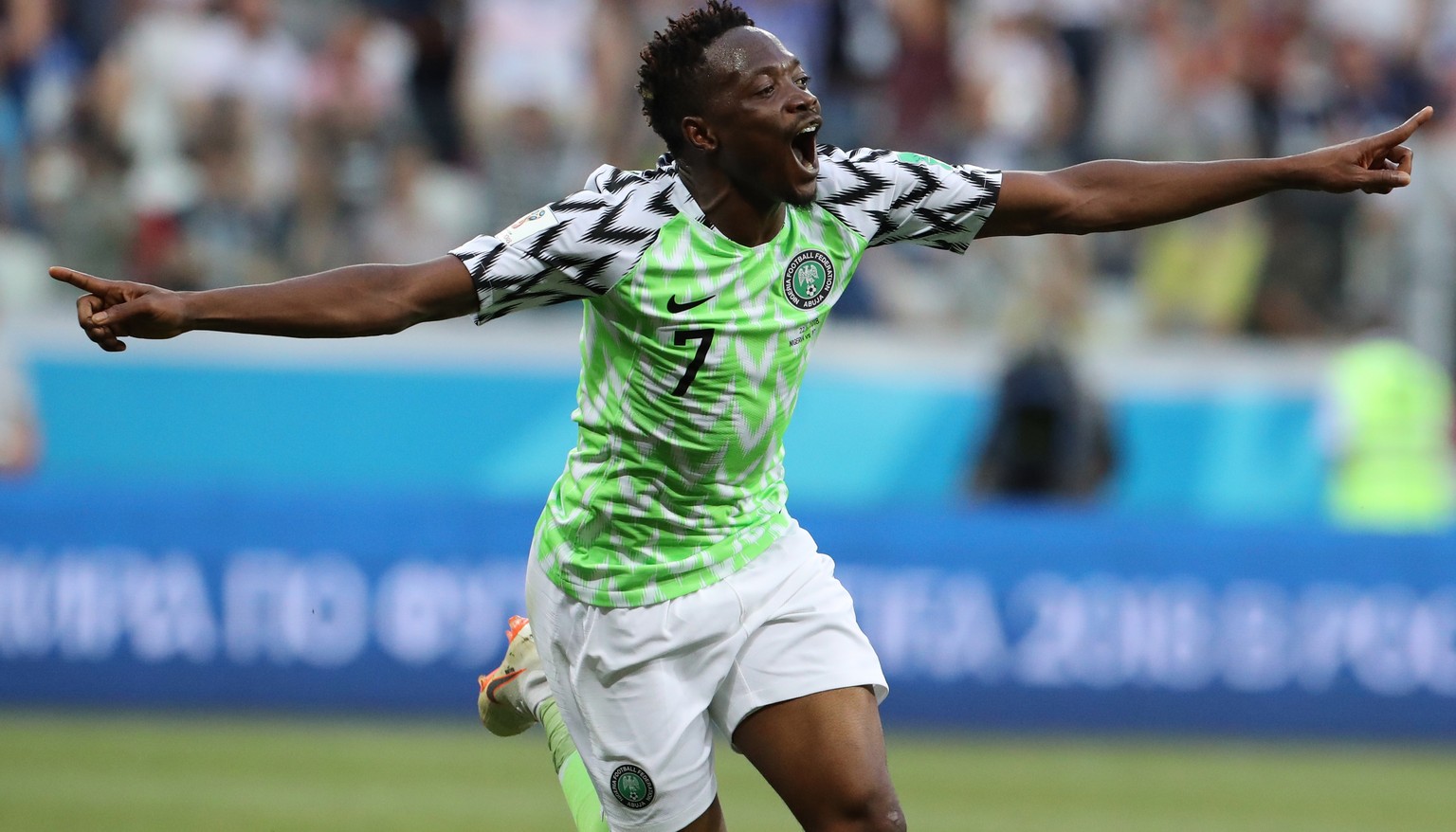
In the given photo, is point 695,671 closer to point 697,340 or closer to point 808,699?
point 808,699

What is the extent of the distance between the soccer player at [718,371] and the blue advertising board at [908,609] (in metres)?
5.10

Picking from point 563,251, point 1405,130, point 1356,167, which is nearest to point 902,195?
point 563,251

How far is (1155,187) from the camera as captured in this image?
5.11 meters

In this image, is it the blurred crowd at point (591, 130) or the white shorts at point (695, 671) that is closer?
the white shorts at point (695, 671)

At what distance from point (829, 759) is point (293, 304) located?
1.66m

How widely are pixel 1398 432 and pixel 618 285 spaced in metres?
7.72

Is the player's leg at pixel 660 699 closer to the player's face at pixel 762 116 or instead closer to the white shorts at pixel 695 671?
the white shorts at pixel 695 671

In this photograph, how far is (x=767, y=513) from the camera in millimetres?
5195

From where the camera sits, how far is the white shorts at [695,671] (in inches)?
197

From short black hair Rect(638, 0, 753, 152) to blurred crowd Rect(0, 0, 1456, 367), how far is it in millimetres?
6840

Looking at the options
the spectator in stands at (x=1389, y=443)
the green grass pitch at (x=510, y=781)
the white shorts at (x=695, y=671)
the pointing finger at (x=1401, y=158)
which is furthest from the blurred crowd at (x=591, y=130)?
the white shorts at (x=695, y=671)

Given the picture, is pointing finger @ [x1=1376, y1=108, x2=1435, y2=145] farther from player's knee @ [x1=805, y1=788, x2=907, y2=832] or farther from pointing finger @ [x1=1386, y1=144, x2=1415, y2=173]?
player's knee @ [x1=805, y1=788, x2=907, y2=832]

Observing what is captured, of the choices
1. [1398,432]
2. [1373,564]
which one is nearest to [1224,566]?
[1373,564]

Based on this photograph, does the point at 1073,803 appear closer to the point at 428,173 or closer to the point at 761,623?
the point at 761,623
